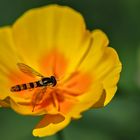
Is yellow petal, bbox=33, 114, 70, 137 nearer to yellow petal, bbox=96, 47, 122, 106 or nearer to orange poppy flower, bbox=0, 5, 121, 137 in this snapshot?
orange poppy flower, bbox=0, 5, 121, 137

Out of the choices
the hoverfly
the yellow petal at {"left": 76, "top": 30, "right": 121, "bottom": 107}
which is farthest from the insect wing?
the yellow petal at {"left": 76, "top": 30, "right": 121, "bottom": 107}

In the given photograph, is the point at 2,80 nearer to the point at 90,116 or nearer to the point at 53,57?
the point at 53,57

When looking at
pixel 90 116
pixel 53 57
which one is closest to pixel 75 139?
pixel 90 116

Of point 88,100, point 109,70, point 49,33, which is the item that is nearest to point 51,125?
point 88,100

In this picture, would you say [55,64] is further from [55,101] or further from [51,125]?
[51,125]

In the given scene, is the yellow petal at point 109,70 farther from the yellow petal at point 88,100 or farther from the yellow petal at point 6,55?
the yellow petal at point 6,55

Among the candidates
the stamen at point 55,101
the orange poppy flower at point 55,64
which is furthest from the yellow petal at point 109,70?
the stamen at point 55,101
